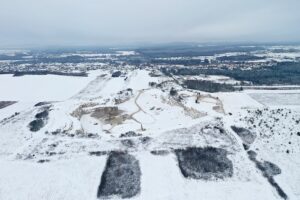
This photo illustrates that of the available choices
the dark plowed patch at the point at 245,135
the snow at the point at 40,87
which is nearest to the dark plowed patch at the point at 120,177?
the dark plowed patch at the point at 245,135

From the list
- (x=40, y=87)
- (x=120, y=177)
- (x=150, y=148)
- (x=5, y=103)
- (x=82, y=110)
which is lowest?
(x=40, y=87)

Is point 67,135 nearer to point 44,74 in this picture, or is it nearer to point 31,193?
point 31,193

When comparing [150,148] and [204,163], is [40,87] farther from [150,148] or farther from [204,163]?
→ [204,163]

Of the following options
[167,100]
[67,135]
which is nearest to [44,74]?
[167,100]

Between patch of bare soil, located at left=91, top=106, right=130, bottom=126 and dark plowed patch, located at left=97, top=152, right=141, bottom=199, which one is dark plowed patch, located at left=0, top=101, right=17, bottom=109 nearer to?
patch of bare soil, located at left=91, top=106, right=130, bottom=126

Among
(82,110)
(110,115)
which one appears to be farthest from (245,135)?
(82,110)

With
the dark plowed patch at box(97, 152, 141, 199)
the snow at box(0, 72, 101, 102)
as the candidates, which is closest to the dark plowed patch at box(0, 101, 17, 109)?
the snow at box(0, 72, 101, 102)
